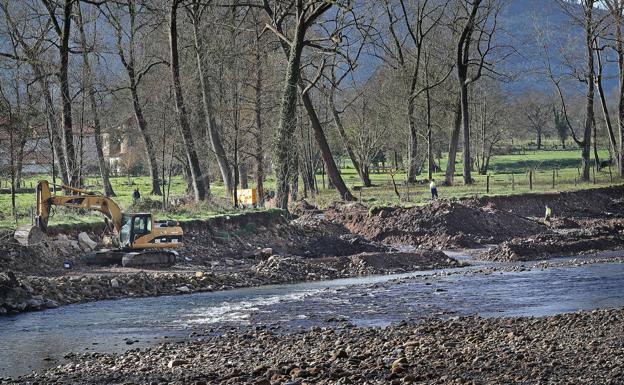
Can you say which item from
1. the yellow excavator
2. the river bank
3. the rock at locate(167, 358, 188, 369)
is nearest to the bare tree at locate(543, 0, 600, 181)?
the yellow excavator

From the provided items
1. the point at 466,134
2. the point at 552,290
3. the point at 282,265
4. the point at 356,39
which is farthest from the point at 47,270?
the point at 466,134

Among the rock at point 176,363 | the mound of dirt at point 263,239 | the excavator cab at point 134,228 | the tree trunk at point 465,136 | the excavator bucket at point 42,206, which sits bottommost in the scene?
the rock at point 176,363

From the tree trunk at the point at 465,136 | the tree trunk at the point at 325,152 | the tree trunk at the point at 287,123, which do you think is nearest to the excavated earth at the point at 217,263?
the tree trunk at the point at 287,123

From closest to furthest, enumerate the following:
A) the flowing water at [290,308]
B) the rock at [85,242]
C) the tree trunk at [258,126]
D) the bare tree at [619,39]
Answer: the flowing water at [290,308], the rock at [85,242], the tree trunk at [258,126], the bare tree at [619,39]

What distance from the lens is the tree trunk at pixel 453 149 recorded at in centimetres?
6419

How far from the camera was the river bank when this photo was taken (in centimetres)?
1501

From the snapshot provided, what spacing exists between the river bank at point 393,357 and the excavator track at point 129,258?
512 inches

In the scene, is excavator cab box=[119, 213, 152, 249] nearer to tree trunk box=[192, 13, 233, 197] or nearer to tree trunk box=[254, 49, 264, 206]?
tree trunk box=[192, 13, 233, 197]

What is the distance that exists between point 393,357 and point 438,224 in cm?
2839

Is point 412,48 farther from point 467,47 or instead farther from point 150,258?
point 150,258

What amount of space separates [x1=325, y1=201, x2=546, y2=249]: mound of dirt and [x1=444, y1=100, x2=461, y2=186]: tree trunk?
15636mm

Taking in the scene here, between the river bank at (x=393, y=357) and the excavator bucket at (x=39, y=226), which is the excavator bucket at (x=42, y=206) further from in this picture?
the river bank at (x=393, y=357)

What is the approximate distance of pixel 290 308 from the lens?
25219mm

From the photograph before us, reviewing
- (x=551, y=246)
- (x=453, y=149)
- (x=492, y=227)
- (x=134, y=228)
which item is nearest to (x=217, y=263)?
(x=134, y=228)
